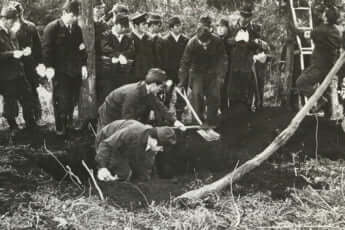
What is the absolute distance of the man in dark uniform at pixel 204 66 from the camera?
811 cm

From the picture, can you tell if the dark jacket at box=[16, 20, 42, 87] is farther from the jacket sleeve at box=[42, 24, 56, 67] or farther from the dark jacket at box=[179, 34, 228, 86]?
the dark jacket at box=[179, 34, 228, 86]

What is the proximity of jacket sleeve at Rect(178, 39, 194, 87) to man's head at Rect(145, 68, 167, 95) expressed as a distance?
2.01 m

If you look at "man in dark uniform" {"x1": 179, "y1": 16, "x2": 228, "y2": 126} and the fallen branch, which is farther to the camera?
"man in dark uniform" {"x1": 179, "y1": 16, "x2": 228, "y2": 126}

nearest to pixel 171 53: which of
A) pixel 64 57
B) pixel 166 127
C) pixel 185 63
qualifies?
pixel 185 63

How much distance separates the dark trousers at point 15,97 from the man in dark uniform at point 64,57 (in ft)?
1.25

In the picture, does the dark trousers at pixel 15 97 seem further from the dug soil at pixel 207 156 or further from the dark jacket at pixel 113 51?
the dark jacket at pixel 113 51

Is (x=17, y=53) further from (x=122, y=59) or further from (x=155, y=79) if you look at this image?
(x=155, y=79)

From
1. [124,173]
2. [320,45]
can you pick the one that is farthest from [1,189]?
[320,45]

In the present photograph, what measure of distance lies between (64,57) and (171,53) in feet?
5.75

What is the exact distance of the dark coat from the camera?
5.68 metres

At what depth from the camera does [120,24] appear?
8148mm

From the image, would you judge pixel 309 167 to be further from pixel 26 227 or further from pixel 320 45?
pixel 26 227

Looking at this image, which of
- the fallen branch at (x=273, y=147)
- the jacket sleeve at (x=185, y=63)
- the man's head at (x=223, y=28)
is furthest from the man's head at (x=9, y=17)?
the fallen branch at (x=273, y=147)

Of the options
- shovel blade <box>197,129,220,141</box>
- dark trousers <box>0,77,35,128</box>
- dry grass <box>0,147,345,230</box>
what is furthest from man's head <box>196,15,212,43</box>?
dry grass <box>0,147,345,230</box>
